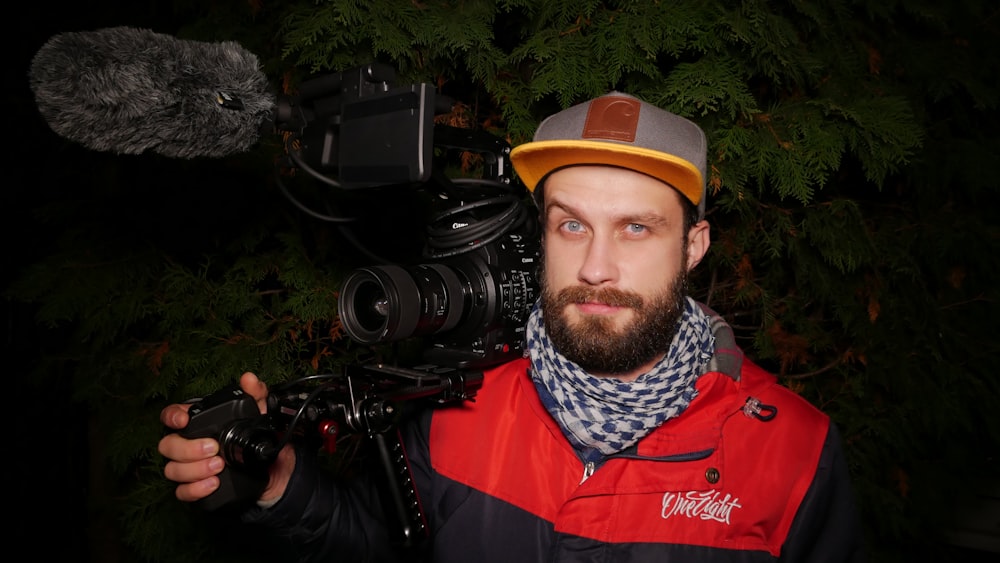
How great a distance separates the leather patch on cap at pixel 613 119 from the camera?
147 cm

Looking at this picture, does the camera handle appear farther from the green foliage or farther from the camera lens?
the green foliage

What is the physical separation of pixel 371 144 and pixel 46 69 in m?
0.58

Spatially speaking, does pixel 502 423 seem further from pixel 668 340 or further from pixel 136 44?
pixel 136 44

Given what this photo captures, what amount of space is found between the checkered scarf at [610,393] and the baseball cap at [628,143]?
0.40 m

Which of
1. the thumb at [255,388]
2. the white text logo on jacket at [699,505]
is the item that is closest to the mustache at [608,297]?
the white text logo on jacket at [699,505]

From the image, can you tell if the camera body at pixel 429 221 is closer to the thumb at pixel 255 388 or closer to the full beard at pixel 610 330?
the full beard at pixel 610 330

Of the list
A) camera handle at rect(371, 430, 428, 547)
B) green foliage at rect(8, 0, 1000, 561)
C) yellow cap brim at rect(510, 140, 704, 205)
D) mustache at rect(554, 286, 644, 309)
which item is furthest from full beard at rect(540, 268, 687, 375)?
green foliage at rect(8, 0, 1000, 561)

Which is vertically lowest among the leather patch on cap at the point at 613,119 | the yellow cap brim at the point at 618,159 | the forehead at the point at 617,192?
the forehead at the point at 617,192

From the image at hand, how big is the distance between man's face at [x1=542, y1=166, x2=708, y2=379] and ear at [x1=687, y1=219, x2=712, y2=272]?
0.11 m

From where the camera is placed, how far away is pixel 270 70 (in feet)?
8.27

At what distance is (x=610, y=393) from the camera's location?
1.52m

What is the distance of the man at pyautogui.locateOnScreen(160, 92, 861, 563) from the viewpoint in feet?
4.84

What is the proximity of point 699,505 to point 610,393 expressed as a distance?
344 mm

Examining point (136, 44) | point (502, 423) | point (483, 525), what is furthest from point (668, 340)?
point (136, 44)
